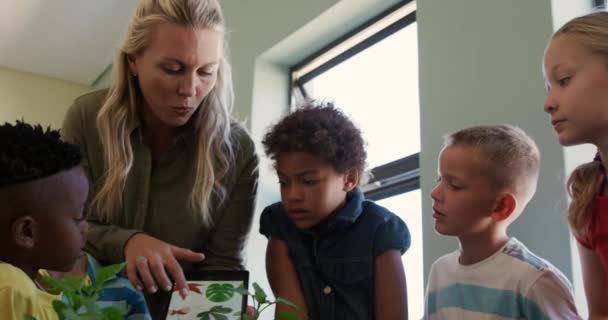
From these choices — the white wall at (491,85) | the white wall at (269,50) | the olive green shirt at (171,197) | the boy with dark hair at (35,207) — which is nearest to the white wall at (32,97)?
the white wall at (269,50)

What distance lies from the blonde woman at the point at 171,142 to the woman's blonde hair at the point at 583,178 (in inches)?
24.5

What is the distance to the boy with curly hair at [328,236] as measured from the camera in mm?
1246

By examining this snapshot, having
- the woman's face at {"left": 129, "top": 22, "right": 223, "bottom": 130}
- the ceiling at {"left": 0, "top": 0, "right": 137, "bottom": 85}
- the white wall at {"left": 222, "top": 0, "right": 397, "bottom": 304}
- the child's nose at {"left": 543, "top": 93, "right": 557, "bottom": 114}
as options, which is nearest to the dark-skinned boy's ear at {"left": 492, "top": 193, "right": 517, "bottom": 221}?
the child's nose at {"left": 543, "top": 93, "right": 557, "bottom": 114}

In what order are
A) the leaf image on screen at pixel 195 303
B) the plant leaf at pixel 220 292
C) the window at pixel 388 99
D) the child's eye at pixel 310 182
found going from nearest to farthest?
the plant leaf at pixel 220 292 → the leaf image on screen at pixel 195 303 → the child's eye at pixel 310 182 → the window at pixel 388 99

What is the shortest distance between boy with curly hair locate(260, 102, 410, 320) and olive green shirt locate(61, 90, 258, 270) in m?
0.08

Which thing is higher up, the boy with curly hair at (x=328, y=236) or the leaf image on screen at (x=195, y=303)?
the boy with curly hair at (x=328, y=236)

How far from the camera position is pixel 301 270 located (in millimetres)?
1293

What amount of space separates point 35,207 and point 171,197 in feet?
1.33

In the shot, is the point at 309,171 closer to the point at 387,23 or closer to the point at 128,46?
the point at 128,46

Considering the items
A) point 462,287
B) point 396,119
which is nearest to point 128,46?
point 462,287

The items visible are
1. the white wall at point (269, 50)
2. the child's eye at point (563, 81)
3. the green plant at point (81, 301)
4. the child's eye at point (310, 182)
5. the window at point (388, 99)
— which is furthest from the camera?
the white wall at point (269, 50)

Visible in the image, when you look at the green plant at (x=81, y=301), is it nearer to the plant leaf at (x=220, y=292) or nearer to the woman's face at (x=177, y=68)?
the plant leaf at (x=220, y=292)

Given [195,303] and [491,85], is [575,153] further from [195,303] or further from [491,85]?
[195,303]

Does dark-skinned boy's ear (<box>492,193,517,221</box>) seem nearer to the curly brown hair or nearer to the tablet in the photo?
the curly brown hair
